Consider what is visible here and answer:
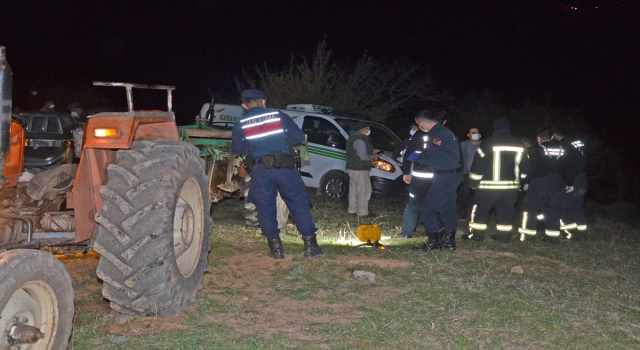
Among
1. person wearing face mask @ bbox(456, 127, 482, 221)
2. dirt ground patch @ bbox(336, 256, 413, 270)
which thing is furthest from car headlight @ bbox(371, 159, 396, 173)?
dirt ground patch @ bbox(336, 256, 413, 270)

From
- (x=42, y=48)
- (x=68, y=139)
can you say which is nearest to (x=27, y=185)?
(x=68, y=139)

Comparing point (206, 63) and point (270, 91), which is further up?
point (206, 63)

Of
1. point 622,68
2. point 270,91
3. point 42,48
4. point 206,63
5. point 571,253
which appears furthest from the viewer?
point 206,63

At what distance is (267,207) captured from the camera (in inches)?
298

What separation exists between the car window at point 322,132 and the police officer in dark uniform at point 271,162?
6.24m

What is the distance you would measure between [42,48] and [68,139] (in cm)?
2864

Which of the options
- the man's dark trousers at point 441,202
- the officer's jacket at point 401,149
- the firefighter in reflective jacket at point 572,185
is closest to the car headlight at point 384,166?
the officer's jacket at point 401,149

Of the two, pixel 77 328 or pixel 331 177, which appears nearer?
pixel 77 328

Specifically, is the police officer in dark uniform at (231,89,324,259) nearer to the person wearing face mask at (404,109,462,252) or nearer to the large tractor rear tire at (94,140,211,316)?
the person wearing face mask at (404,109,462,252)

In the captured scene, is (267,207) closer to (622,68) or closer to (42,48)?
(622,68)

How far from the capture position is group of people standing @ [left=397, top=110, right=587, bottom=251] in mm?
8758

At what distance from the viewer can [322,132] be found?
46.2 feet

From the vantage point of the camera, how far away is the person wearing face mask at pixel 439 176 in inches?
342

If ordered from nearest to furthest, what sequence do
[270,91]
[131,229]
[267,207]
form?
[131,229] → [267,207] → [270,91]
